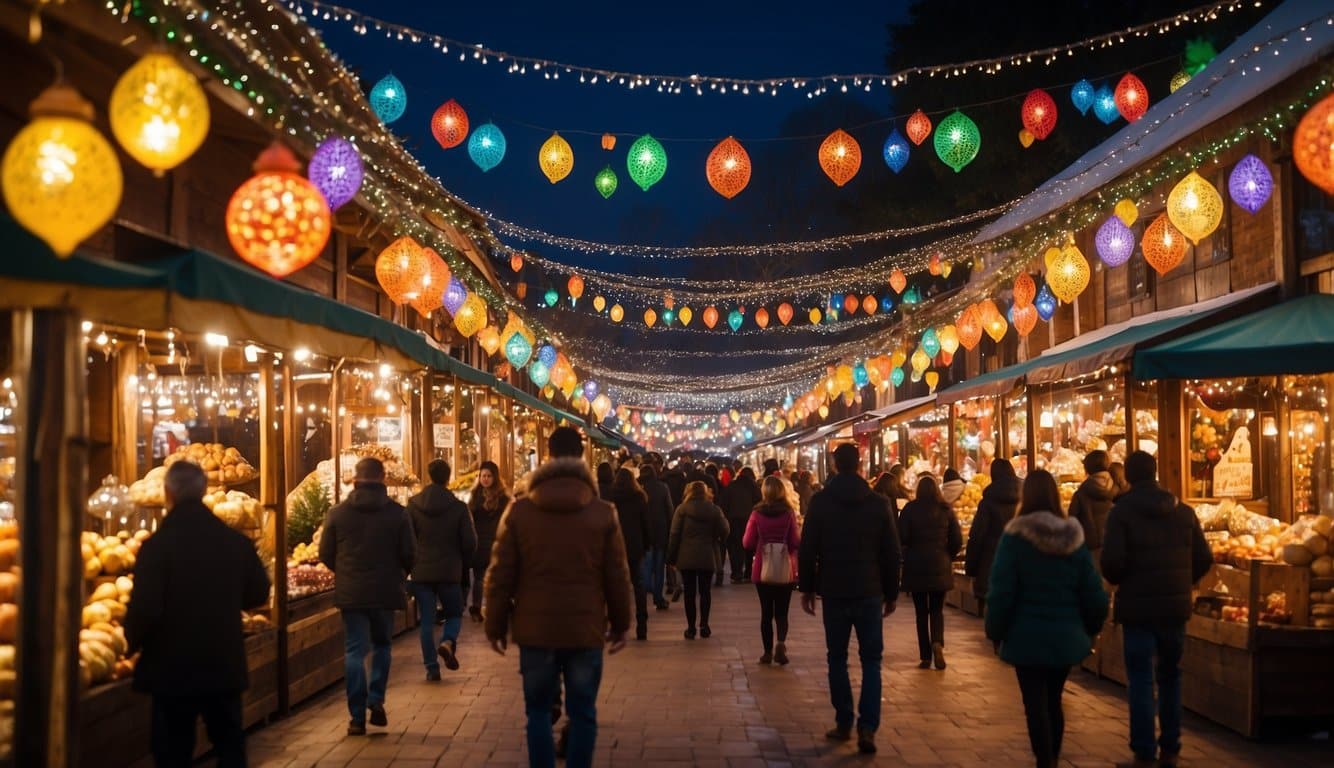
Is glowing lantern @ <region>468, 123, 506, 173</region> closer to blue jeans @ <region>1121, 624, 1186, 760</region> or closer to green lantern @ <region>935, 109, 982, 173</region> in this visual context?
green lantern @ <region>935, 109, 982, 173</region>

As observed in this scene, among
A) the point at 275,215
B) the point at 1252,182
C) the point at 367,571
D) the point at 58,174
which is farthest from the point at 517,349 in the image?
the point at 58,174

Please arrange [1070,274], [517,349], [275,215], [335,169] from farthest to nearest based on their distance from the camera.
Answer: [517,349], [1070,274], [335,169], [275,215]

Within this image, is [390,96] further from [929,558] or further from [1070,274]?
[1070,274]

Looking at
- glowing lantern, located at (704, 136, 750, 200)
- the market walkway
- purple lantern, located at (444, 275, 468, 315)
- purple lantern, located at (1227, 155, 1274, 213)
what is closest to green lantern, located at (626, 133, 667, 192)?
glowing lantern, located at (704, 136, 750, 200)

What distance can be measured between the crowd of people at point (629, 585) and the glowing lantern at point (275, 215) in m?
1.49

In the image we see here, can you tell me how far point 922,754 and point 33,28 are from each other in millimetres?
6530

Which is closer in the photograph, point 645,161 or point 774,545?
point 774,545

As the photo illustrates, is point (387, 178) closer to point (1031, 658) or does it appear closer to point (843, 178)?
point (843, 178)

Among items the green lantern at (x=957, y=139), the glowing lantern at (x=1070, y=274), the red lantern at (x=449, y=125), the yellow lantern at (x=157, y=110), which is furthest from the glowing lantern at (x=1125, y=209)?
the yellow lantern at (x=157, y=110)

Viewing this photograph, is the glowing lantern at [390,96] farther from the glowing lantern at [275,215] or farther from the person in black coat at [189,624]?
the person in black coat at [189,624]

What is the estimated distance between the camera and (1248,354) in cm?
1088

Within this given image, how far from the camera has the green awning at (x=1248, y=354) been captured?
10.8 meters

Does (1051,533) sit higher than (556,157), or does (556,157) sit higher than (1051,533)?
(556,157)

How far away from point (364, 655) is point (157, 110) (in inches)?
162
